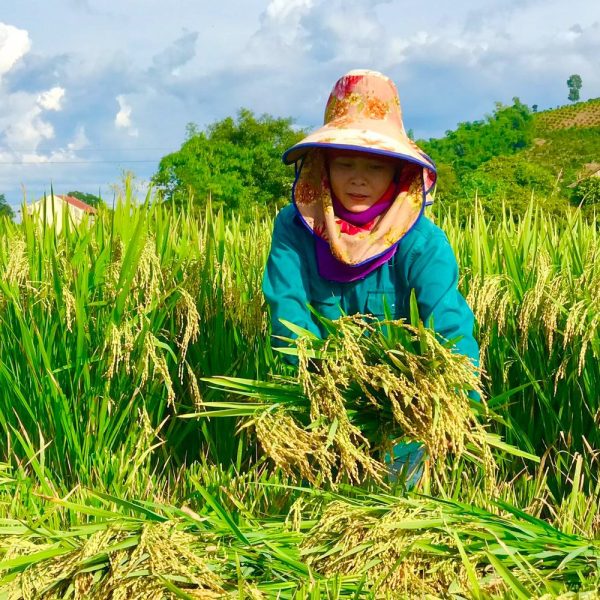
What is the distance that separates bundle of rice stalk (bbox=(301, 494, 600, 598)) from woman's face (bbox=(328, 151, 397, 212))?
92 cm

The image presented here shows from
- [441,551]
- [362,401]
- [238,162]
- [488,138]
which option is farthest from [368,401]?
[488,138]

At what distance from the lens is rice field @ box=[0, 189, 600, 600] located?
1.53 m

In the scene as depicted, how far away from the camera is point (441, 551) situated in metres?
1.52

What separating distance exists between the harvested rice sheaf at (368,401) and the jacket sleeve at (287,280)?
36 centimetres

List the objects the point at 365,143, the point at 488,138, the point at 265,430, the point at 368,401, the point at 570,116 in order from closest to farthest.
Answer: the point at 265,430
the point at 368,401
the point at 365,143
the point at 488,138
the point at 570,116

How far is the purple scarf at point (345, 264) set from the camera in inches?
85.9

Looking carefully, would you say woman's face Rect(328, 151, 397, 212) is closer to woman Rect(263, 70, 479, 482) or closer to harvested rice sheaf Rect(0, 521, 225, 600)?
woman Rect(263, 70, 479, 482)

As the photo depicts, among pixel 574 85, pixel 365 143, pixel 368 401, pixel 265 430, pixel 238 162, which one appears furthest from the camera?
pixel 574 85

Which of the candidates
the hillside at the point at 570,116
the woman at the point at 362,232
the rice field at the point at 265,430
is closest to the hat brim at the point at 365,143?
the woman at the point at 362,232

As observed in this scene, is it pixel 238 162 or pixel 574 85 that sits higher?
pixel 574 85

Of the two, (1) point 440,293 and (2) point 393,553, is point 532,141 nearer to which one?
(1) point 440,293

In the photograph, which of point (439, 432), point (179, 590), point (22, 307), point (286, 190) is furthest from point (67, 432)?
point (286, 190)

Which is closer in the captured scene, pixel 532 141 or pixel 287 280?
pixel 287 280

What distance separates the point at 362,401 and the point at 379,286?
0.52m
